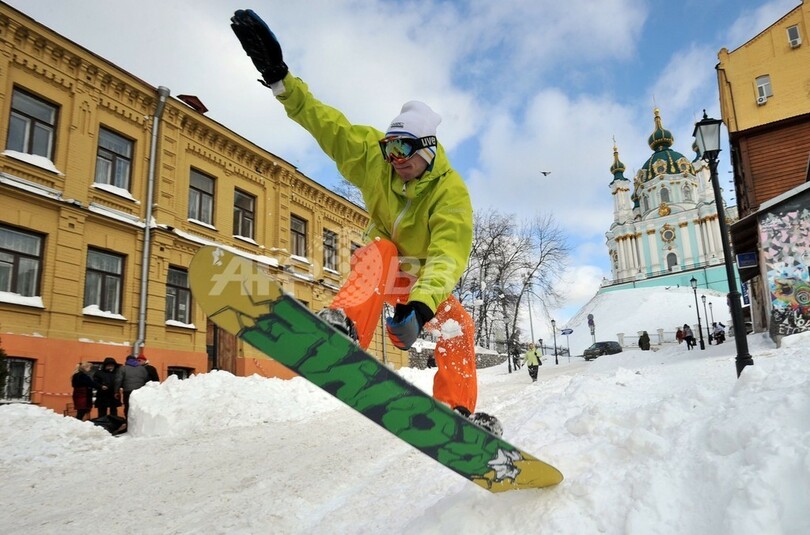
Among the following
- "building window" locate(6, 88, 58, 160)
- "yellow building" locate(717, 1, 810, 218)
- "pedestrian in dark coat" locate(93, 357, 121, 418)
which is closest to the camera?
"pedestrian in dark coat" locate(93, 357, 121, 418)

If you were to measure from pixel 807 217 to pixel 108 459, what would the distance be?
17.5 m

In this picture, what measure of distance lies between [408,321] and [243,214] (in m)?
15.7

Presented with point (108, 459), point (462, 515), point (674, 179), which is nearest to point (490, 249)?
point (108, 459)

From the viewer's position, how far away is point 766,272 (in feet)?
49.9

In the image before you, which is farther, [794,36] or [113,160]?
[794,36]

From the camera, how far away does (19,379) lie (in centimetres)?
1110

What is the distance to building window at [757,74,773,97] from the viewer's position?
73.0ft

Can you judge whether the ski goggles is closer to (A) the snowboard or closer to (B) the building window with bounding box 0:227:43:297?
(A) the snowboard

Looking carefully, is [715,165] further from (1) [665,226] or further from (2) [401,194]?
(1) [665,226]

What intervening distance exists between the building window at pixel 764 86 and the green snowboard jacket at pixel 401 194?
25258 millimetres

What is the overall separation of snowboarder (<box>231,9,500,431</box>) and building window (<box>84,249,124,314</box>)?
38.9 ft

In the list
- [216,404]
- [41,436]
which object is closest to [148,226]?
[216,404]

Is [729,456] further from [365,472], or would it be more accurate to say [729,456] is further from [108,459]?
[108,459]

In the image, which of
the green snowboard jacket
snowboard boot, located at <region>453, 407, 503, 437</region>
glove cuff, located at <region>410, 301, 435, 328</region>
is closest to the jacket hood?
the green snowboard jacket
